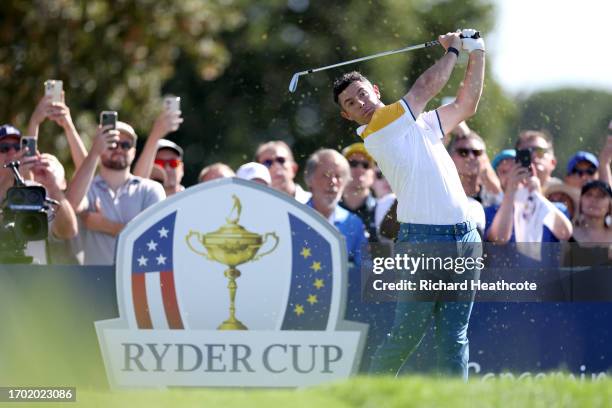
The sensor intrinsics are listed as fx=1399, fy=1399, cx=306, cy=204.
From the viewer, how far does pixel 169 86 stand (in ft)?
87.5

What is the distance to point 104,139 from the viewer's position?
846cm

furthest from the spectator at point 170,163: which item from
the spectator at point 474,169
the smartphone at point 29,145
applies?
the spectator at point 474,169

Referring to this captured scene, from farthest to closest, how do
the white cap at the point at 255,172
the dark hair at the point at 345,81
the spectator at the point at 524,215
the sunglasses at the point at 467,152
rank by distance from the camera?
the white cap at the point at 255,172 < the sunglasses at the point at 467,152 < the spectator at the point at 524,215 < the dark hair at the point at 345,81

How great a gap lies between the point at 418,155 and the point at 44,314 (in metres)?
2.18

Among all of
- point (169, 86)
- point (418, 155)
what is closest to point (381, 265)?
point (418, 155)

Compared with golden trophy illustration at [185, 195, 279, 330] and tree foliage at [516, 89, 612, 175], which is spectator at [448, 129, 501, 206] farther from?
tree foliage at [516, 89, 612, 175]

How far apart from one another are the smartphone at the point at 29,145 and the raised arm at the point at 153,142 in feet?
2.97

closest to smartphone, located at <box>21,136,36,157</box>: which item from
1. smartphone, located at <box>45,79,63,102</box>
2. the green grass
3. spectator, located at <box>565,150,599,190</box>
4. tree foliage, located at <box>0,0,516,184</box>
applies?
smartphone, located at <box>45,79,63,102</box>

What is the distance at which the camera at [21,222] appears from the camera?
767cm

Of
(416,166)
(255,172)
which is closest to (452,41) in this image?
(416,166)

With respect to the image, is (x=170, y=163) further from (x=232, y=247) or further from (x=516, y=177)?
(x=516, y=177)

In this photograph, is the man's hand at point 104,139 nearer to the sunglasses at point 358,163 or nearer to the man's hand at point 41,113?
the man's hand at point 41,113

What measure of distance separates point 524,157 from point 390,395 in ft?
8.93

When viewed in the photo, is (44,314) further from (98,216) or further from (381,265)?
(381,265)
